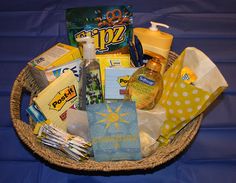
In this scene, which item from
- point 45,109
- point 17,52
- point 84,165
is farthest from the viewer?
point 17,52

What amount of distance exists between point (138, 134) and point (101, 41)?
32 cm

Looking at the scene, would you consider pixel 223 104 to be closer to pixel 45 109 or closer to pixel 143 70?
pixel 143 70

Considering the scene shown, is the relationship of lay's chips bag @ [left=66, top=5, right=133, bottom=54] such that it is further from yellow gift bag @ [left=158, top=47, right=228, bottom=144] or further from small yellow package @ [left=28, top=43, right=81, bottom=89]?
yellow gift bag @ [left=158, top=47, right=228, bottom=144]

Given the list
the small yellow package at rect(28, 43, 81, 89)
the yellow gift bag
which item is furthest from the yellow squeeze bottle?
the small yellow package at rect(28, 43, 81, 89)

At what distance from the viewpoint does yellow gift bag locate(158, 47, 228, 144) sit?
67 cm

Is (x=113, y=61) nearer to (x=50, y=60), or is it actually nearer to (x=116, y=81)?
(x=116, y=81)

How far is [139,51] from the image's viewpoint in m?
0.82

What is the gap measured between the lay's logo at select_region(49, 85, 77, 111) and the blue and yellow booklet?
4.2 inches

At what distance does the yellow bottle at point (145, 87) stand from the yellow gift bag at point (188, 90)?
0.03m

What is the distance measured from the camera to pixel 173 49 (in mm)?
1061

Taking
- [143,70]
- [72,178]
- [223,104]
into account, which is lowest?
[72,178]

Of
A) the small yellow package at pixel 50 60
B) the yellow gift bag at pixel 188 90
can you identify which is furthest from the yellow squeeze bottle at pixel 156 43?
the small yellow package at pixel 50 60

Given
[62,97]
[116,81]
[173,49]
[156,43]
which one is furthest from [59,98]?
[173,49]

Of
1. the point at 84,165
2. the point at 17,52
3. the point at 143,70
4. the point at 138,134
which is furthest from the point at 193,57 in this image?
the point at 17,52
